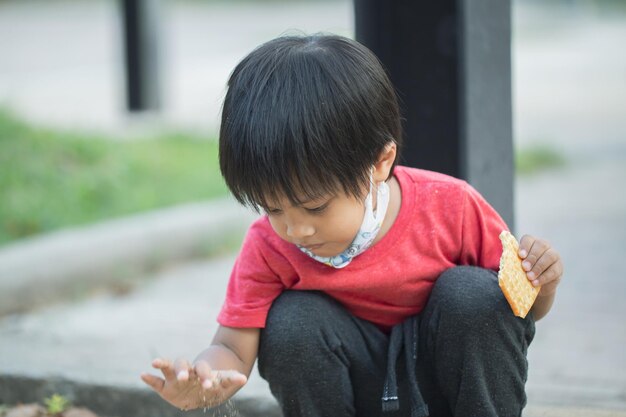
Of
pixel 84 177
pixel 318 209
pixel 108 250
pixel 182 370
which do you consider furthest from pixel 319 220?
pixel 84 177

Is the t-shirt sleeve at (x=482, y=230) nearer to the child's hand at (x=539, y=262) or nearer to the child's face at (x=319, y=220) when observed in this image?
the child's hand at (x=539, y=262)

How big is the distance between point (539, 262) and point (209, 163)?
452 centimetres

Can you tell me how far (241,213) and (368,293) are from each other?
119 inches

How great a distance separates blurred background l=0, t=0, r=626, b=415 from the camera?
3443mm

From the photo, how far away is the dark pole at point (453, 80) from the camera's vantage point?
8.54 feet

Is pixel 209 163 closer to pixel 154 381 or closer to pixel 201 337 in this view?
pixel 201 337

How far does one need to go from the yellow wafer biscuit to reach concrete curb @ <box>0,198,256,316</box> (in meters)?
2.29

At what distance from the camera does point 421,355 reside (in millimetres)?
2168

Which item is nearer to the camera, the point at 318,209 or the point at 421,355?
the point at 318,209

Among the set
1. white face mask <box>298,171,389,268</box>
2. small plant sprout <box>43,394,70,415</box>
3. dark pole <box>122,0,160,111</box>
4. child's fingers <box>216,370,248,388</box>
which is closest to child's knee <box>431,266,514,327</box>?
white face mask <box>298,171,389,268</box>

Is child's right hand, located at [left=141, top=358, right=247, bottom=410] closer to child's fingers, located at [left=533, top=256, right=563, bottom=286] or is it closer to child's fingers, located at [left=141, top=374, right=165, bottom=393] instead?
child's fingers, located at [left=141, top=374, right=165, bottom=393]

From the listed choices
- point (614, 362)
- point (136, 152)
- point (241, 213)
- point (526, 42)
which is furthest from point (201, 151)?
point (526, 42)

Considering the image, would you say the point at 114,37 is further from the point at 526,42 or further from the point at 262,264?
the point at 262,264

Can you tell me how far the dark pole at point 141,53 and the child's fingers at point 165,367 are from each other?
21.4 feet
